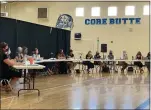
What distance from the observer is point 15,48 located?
10617 mm

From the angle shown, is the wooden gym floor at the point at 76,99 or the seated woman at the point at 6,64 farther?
the seated woman at the point at 6,64

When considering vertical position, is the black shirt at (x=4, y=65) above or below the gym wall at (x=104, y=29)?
below

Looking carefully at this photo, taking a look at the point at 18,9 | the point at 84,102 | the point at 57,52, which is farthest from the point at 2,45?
the point at 18,9

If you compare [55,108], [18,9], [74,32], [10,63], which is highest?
[18,9]

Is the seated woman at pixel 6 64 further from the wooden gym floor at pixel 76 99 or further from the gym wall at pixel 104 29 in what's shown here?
the gym wall at pixel 104 29

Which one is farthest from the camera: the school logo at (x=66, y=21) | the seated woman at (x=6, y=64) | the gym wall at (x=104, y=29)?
the school logo at (x=66, y=21)

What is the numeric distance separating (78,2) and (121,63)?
485 centimetres

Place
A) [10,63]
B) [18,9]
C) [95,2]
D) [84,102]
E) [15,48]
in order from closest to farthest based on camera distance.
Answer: [84,102] → [10,63] → [15,48] → [95,2] → [18,9]

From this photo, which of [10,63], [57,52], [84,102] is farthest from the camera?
[57,52]

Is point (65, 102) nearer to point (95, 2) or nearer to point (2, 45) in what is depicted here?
point (2, 45)

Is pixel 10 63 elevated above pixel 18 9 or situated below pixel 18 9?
below

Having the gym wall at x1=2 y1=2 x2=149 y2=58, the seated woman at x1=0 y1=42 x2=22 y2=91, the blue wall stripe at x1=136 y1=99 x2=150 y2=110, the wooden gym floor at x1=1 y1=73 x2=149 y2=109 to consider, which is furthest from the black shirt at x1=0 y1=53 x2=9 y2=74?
the gym wall at x1=2 y1=2 x2=149 y2=58

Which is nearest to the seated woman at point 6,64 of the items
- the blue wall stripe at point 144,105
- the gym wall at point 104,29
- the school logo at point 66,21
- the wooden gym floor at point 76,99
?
the wooden gym floor at point 76,99

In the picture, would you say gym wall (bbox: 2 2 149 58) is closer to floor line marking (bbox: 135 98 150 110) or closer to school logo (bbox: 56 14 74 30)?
school logo (bbox: 56 14 74 30)
